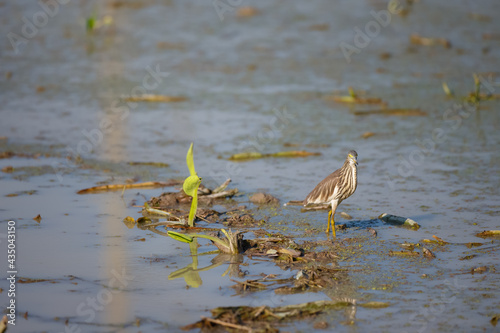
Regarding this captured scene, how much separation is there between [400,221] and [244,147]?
10.6 ft

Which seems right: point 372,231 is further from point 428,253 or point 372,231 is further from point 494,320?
point 494,320

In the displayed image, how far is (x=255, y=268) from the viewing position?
18.5ft

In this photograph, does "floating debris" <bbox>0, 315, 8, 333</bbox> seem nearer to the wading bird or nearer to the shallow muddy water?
the shallow muddy water

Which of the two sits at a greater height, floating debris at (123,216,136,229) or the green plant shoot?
the green plant shoot

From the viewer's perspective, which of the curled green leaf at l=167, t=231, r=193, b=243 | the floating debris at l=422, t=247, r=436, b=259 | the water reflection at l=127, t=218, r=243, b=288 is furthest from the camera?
the curled green leaf at l=167, t=231, r=193, b=243

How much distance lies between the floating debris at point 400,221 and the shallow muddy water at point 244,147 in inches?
4.1

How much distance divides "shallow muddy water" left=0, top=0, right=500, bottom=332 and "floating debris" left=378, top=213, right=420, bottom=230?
10 cm

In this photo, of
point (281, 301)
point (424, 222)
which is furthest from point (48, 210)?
point (424, 222)

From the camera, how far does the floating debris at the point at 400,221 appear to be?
6.60 metres

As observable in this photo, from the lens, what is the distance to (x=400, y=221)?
262 inches

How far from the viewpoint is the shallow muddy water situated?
5129 mm

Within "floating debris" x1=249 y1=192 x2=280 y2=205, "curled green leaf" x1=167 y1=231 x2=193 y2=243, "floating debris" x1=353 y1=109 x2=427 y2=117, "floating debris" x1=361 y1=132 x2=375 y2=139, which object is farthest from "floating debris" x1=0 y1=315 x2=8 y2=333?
"floating debris" x1=353 y1=109 x2=427 y2=117

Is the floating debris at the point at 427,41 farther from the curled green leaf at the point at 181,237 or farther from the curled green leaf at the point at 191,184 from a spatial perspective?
the curled green leaf at the point at 181,237

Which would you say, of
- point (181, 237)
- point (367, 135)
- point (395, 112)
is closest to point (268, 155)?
point (367, 135)
